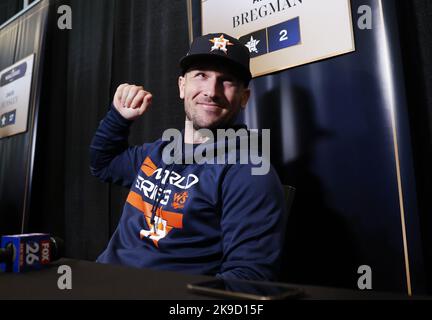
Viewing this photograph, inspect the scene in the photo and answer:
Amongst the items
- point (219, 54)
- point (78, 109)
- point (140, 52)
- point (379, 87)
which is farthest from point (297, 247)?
point (78, 109)

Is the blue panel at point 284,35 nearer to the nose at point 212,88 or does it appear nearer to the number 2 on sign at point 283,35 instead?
the number 2 on sign at point 283,35

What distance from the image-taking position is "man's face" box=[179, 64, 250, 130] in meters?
1.09

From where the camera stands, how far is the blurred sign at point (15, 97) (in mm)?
2336

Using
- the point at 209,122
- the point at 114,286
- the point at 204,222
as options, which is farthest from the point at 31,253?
the point at 209,122

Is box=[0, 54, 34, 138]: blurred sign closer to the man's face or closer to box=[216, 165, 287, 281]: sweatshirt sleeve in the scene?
the man's face

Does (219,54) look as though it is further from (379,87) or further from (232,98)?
(379,87)

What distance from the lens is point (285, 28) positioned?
1.32m

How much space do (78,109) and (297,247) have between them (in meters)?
1.68

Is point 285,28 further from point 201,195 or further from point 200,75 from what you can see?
point 201,195

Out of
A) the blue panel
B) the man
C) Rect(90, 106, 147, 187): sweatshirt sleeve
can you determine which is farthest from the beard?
the blue panel

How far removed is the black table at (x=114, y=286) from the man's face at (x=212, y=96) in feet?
1.94

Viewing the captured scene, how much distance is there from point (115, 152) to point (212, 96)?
46 cm

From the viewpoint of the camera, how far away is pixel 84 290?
468mm

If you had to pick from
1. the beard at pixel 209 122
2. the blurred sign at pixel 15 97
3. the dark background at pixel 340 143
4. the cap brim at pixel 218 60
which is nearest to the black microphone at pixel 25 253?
the beard at pixel 209 122
